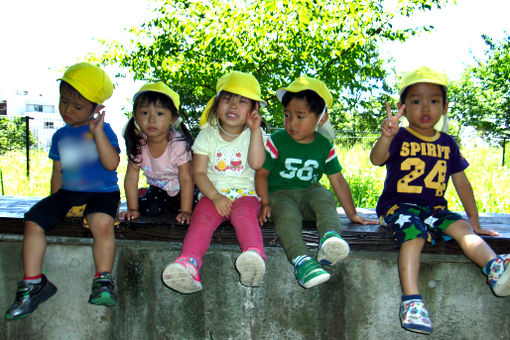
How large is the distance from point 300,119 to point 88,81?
1335mm

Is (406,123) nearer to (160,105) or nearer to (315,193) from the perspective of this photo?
(315,193)

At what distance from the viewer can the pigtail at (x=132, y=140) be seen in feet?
8.71

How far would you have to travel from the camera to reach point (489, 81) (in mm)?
23500

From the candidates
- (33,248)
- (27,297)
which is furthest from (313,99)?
(27,297)

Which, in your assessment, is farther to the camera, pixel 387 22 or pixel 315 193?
pixel 387 22

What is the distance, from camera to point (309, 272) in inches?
77.8

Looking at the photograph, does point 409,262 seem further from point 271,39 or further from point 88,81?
point 271,39

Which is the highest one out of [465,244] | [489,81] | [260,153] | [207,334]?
[489,81]

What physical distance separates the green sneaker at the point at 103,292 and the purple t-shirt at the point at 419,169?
65.3 inches

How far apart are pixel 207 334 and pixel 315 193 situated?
111cm

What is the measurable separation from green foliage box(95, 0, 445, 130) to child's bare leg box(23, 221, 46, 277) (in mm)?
3843

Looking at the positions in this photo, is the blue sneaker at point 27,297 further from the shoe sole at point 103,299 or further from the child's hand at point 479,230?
the child's hand at point 479,230

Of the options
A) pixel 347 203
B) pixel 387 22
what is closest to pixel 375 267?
pixel 347 203

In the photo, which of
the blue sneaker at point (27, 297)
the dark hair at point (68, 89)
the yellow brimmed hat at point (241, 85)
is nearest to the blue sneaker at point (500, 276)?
the yellow brimmed hat at point (241, 85)
